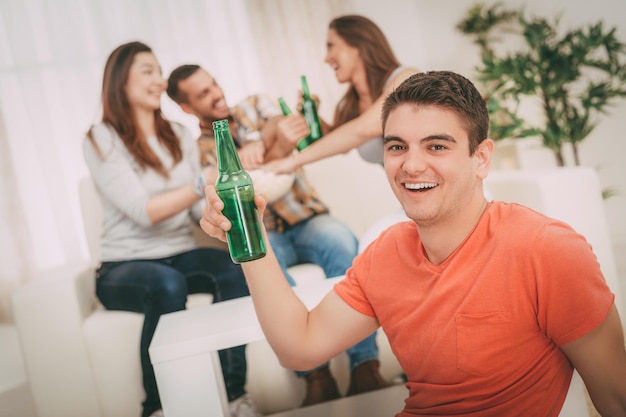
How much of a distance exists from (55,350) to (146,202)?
532 millimetres

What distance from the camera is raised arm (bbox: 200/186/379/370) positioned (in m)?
1.06

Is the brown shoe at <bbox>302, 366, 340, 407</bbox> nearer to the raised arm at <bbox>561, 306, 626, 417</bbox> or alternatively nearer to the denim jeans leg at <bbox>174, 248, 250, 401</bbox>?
the denim jeans leg at <bbox>174, 248, 250, 401</bbox>

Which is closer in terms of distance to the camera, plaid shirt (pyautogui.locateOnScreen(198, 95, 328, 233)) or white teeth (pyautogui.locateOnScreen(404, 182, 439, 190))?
white teeth (pyautogui.locateOnScreen(404, 182, 439, 190))

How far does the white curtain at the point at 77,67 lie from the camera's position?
10.3 ft

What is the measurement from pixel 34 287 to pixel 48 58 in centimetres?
174

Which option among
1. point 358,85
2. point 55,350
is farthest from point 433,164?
point 55,350

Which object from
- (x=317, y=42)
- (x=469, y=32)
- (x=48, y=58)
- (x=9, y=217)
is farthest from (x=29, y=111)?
(x=469, y=32)

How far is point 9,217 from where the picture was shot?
11.2ft

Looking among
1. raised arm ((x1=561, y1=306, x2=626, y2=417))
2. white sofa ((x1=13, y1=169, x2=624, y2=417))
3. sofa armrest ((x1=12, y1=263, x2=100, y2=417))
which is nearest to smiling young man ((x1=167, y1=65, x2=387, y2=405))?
white sofa ((x1=13, y1=169, x2=624, y2=417))

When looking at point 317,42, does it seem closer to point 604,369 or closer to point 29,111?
point 29,111

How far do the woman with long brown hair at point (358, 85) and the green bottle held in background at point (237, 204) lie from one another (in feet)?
3.16

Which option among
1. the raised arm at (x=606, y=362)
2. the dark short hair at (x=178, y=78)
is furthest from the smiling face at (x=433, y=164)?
the dark short hair at (x=178, y=78)

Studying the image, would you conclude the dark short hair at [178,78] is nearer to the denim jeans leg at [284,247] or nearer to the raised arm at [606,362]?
the denim jeans leg at [284,247]

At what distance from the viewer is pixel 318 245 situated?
2.00m
